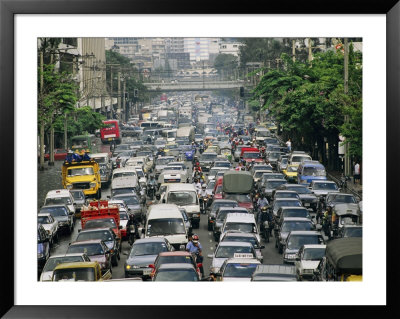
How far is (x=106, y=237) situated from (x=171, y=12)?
19.8 m

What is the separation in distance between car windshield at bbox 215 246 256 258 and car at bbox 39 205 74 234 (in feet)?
41.8

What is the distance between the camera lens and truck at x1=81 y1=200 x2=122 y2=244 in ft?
113

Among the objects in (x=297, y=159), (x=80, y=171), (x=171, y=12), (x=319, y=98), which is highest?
(x=319, y=98)

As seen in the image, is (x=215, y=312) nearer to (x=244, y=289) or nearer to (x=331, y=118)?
(x=244, y=289)

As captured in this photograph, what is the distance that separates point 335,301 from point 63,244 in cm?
2526

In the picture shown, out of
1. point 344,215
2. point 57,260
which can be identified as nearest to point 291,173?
point 344,215

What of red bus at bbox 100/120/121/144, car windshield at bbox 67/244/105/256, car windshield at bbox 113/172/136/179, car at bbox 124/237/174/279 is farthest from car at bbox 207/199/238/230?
red bus at bbox 100/120/121/144

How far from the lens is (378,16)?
12828mm

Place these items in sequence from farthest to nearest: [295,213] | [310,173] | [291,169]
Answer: [291,169], [310,173], [295,213]

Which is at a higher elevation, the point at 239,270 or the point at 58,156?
the point at 58,156

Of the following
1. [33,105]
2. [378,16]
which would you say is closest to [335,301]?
[378,16]

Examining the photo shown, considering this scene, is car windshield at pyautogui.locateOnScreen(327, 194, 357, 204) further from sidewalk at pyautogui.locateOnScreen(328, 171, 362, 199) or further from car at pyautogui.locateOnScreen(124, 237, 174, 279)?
car at pyautogui.locateOnScreen(124, 237, 174, 279)

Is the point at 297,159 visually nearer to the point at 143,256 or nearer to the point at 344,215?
the point at 344,215

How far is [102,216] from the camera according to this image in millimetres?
35656
